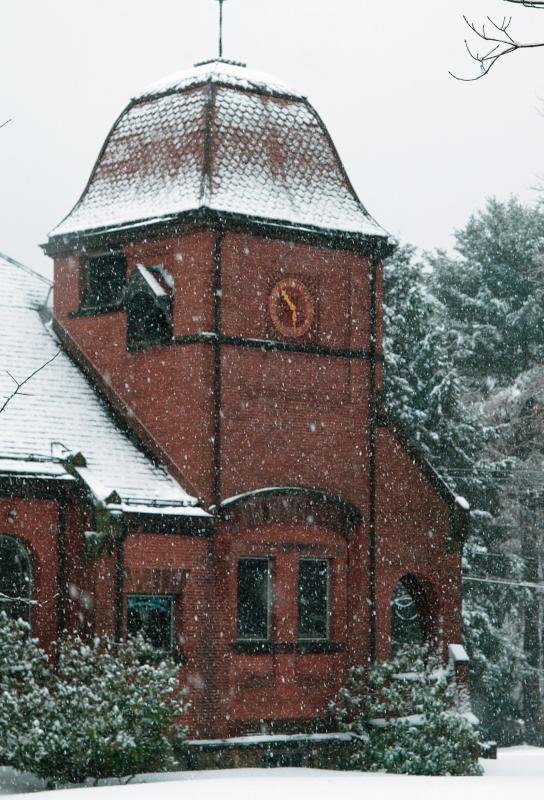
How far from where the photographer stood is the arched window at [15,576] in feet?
84.1

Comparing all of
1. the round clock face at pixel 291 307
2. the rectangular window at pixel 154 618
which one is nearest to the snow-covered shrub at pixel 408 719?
the rectangular window at pixel 154 618

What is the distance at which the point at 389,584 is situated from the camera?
29.2 metres

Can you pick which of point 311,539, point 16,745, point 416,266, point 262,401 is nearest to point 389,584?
point 311,539

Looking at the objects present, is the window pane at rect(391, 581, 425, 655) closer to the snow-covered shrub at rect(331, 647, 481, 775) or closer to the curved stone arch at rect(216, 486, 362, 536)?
the snow-covered shrub at rect(331, 647, 481, 775)

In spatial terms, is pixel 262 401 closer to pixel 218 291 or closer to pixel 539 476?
pixel 218 291

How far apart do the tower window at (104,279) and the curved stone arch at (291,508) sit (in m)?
4.71

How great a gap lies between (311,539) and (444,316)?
28600 mm

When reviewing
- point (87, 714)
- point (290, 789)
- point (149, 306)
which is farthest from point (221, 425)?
point (290, 789)

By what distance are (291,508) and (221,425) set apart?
6.12 ft

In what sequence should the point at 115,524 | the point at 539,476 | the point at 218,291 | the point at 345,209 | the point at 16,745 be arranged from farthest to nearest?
1. the point at 539,476
2. the point at 345,209
3. the point at 218,291
4. the point at 115,524
5. the point at 16,745

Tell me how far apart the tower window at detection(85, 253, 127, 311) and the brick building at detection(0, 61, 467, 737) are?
4cm

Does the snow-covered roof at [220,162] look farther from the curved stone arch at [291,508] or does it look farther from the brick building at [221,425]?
the curved stone arch at [291,508]

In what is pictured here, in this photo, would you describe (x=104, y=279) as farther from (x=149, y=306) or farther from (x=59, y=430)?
(x=59, y=430)

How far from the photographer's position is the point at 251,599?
1132 inches
